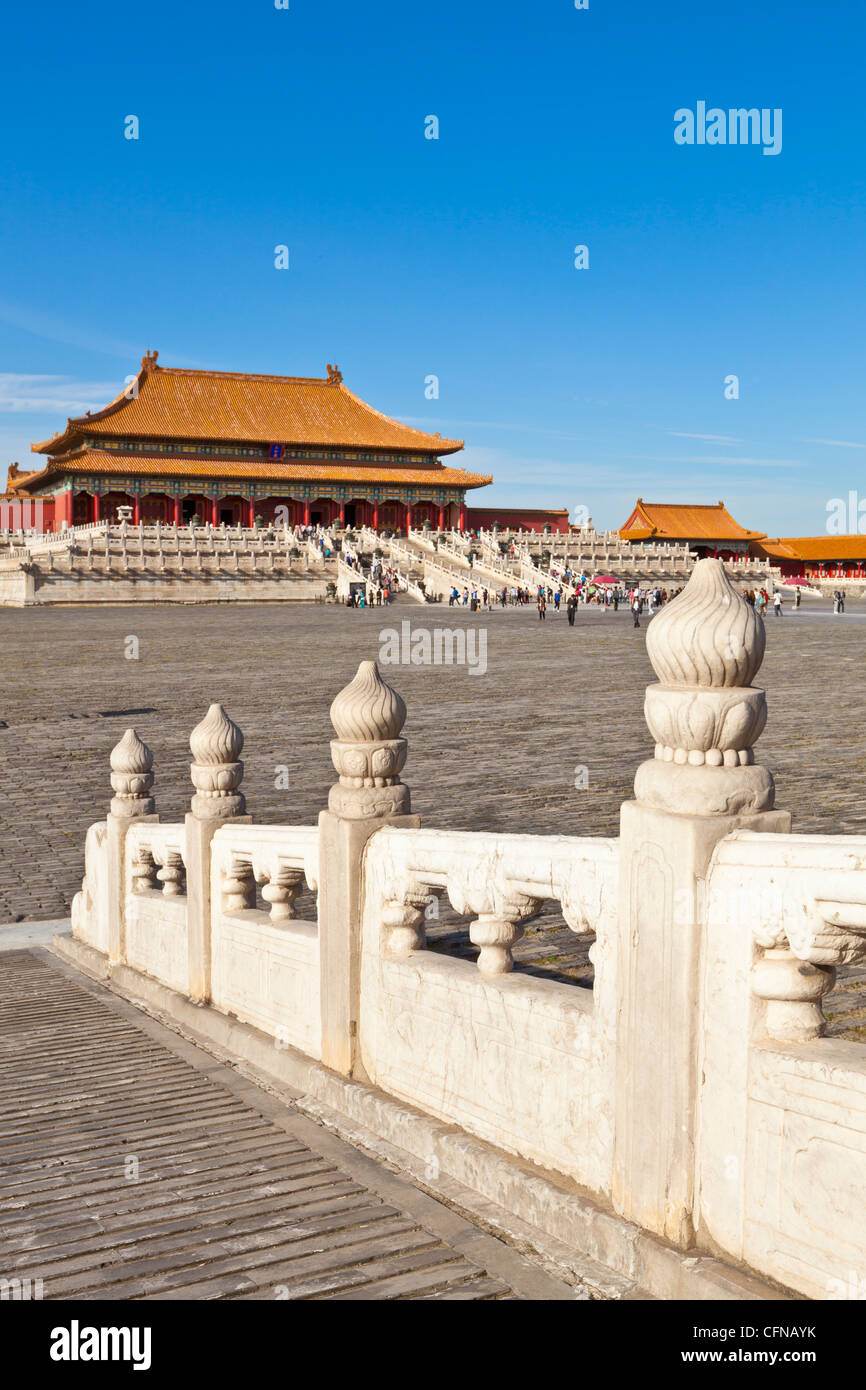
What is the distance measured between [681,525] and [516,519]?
11.0m

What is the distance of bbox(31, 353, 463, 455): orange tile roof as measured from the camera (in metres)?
67.5

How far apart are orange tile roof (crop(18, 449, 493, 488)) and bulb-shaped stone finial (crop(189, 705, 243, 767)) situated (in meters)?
60.3

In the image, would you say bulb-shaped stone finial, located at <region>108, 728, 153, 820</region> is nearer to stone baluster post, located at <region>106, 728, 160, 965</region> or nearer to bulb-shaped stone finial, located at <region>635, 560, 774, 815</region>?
Answer: stone baluster post, located at <region>106, 728, 160, 965</region>

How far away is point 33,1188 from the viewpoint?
389cm

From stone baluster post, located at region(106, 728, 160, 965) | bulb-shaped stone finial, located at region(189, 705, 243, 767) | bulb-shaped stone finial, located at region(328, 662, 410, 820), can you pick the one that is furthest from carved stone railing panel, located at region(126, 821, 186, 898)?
bulb-shaped stone finial, located at region(328, 662, 410, 820)

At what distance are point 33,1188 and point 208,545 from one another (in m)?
51.1

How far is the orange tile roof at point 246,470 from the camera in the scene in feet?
210

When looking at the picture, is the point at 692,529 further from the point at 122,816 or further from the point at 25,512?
the point at 122,816

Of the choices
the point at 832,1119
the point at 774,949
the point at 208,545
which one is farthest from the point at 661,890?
the point at 208,545

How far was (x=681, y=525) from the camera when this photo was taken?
77.9m

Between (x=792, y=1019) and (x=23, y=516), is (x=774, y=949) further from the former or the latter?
(x=23, y=516)

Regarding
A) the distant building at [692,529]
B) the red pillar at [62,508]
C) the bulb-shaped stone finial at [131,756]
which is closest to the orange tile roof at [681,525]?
the distant building at [692,529]

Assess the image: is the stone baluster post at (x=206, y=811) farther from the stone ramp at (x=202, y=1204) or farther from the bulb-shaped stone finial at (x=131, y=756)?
the bulb-shaped stone finial at (x=131, y=756)

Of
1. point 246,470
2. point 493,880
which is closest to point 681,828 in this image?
point 493,880
